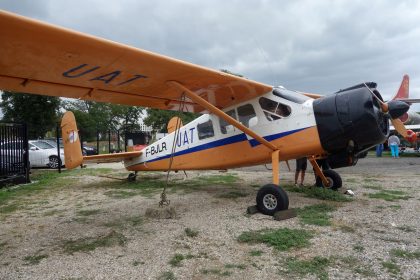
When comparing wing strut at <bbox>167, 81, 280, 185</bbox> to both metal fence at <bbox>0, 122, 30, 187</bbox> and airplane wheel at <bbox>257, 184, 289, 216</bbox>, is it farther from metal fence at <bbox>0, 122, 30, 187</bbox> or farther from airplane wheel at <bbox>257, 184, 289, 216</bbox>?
metal fence at <bbox>0, 122, 30, 187</bbox>

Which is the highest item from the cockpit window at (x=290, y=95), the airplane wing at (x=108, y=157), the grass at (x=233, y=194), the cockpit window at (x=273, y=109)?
the cockpit window at (x=290, y=95)

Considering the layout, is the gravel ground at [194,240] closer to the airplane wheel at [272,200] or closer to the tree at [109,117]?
the airplane wheel at [272,200]

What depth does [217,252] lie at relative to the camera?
4.39m

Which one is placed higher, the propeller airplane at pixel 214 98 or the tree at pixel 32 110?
the tree at pixel 32 110

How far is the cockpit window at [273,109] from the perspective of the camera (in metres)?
7.14

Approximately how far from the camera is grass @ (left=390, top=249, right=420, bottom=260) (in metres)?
3.96

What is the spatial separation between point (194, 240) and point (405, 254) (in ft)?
8.74

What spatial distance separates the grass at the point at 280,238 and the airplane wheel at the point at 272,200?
932 mm

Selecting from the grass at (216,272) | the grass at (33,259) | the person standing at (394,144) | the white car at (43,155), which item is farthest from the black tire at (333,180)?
the white car at (43,155)

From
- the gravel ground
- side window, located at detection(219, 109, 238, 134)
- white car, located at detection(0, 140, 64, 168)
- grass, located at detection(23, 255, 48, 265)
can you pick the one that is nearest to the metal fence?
the gravel ground

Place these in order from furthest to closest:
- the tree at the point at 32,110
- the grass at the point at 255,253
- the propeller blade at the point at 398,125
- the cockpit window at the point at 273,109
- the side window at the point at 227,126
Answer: the tree at the point at 32,110 < the side window at the point at 227,126 < the propeller blade at the point at 398,125 < the cockpit window at the point at 273,109 < the grass at the point at 255,253

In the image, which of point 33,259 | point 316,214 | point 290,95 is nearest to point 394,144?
point 290,95

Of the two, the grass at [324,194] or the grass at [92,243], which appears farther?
the grass at [324,194]

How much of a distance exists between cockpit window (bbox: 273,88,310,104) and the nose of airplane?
1.11 ft
